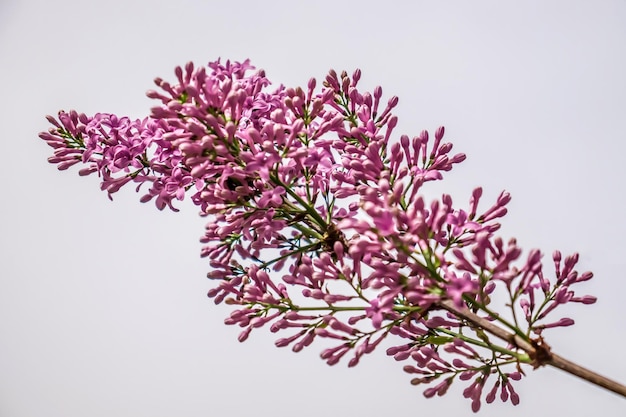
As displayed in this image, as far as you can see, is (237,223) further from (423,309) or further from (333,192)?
(423,309)

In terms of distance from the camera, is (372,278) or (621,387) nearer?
(621,387)

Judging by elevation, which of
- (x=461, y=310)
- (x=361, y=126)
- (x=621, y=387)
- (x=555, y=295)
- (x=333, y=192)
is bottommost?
(x=621, y=387)

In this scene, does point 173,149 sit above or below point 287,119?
below

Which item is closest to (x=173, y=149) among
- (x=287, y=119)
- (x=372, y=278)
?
(x=287, y=119)

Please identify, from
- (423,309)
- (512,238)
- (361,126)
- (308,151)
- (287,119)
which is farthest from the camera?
(361,126)

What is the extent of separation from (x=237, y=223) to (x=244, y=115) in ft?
1.45

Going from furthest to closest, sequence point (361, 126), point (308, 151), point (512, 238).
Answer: point (361, 126) → point (308, 151) → point (512, 238)

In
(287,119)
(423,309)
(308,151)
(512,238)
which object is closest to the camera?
(512,238)

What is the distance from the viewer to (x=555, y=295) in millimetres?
2186

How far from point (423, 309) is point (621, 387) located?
67 cm

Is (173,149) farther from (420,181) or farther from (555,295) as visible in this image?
(555,295)

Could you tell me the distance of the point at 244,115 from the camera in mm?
2350

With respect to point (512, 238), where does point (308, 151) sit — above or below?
above

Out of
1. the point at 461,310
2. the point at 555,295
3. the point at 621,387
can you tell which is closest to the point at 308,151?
the point at 461,310
